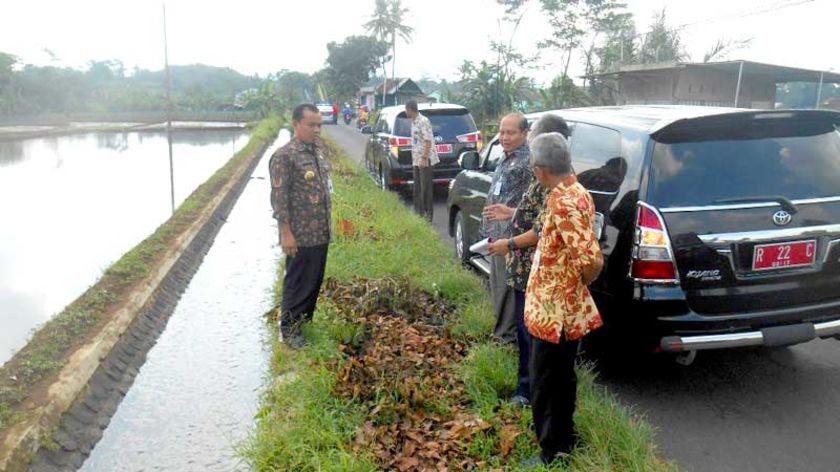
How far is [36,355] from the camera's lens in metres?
4.65

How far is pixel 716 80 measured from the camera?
67.4 feet

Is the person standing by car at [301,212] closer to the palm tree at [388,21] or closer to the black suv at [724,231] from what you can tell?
the black suv at [724,231]

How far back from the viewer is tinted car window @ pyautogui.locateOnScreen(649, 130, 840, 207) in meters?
3.87

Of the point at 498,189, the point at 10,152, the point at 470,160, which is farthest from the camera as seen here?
the point at 10,152

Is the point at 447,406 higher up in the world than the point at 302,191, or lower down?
lower down

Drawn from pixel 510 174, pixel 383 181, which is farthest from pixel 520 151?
pixel 383 181

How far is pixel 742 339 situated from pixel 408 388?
1.94 meters

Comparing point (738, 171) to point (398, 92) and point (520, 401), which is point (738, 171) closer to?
point (520, 401)

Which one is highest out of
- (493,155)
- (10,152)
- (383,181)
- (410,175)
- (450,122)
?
(450,122)

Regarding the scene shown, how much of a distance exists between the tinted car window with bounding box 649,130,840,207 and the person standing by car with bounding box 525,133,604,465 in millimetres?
1205

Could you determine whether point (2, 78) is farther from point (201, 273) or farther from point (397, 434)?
point (397, 434)

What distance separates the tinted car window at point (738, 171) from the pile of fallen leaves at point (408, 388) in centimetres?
170

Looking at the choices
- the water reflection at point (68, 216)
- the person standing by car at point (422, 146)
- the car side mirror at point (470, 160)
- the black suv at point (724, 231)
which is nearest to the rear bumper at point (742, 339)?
the black suv at point (724, 231)

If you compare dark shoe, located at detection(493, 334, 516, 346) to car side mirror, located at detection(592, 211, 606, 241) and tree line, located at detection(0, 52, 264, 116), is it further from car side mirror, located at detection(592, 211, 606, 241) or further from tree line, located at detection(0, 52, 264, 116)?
tree line, located at detection(0, 52, 264, 116)
